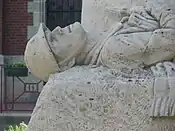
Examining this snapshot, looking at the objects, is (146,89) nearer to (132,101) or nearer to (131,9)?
(132,101)

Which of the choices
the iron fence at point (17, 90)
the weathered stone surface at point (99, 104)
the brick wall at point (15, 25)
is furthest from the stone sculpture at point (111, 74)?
the brick wall at point (15, 25)

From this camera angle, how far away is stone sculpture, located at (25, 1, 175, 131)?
8.38 feet

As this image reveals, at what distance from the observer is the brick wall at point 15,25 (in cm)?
1563

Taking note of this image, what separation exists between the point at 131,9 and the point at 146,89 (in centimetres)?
45

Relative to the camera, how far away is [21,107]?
13469 millimetres

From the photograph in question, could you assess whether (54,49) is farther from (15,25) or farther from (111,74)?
(15,25)

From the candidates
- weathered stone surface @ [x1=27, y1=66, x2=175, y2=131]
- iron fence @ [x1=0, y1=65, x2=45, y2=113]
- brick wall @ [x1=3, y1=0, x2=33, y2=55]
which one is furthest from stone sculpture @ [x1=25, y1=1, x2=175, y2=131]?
brick wall @ [x1=3, y1=0, x2=33, y2=55]

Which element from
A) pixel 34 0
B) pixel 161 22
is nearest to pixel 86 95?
pixel 161 22

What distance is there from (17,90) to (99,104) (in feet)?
40.8

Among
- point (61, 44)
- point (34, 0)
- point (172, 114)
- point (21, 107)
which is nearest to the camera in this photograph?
point (172, 114)

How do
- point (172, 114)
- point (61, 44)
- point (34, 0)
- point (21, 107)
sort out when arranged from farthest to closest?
1. point (34, 0)
2. point (21, 107)
3. point (61, 44)
4. point (172, 114)

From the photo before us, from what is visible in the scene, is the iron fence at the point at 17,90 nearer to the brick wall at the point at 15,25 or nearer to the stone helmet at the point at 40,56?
the brick wall at the point at 15,25

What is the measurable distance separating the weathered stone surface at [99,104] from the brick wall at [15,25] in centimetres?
1302

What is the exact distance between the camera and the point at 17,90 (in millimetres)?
14883
